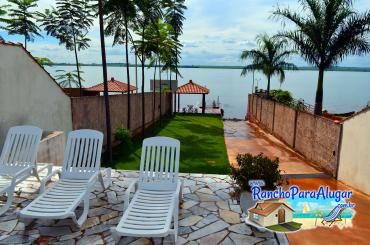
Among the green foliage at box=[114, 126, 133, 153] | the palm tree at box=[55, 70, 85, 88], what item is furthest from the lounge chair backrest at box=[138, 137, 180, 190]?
the palm tree at box=[55, 70, 85, 88]

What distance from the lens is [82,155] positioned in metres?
5.79

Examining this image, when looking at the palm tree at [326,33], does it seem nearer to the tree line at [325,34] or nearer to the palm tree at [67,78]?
the tree line at [325,34]

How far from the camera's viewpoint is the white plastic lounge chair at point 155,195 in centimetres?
391

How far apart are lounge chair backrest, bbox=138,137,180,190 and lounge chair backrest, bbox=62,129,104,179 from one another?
3.05ft

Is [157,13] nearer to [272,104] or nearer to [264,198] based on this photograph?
[272,104]

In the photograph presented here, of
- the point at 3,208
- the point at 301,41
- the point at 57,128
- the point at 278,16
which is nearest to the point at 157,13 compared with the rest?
the point at 278,16

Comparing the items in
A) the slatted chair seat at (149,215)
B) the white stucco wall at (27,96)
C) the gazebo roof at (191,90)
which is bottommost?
the slatted chair seat at (149,215)

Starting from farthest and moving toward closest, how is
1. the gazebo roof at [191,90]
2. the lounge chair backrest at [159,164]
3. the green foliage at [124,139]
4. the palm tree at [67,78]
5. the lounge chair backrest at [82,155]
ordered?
1. the gazebo roof at [191,90]
2. the palm tree at [67,78]
3. the green foliage at [124,139]
4. the lounge chair backrest at [82,155]
5. the lounge chair backrest at [159,164]

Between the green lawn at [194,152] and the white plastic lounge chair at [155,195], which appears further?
the green lawn at [194,152]

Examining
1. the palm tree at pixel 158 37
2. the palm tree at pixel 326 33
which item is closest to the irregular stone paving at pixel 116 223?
the palm tree at pixel 326 33

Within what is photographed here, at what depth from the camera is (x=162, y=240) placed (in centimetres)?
430

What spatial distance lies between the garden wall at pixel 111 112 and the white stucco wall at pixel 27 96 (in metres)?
0.60

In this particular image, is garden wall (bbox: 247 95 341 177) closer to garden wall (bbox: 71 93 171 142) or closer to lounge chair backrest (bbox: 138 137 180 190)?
lounge chair backrest (bbox: 138 137 180 190)

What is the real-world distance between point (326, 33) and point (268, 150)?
18.7 feet
